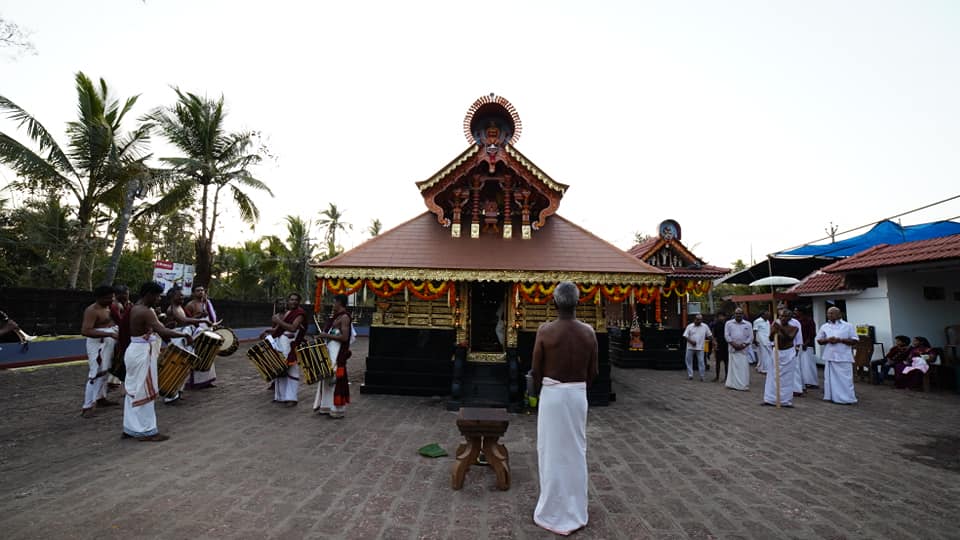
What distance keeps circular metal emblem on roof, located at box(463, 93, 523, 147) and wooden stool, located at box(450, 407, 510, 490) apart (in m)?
7.38

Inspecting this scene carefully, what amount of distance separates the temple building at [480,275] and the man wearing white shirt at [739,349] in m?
3.54

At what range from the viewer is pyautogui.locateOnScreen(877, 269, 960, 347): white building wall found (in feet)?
38.8

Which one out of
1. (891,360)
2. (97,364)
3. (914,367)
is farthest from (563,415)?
(891,360)

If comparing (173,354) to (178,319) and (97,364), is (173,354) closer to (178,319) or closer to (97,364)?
(178,319)

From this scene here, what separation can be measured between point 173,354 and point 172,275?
39.4 feet

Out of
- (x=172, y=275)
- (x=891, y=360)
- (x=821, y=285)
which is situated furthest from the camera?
(x=172, y=275)

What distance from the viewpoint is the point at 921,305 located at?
470 inches

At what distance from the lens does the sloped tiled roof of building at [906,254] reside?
949 cm

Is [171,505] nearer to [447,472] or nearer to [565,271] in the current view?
[447,472]

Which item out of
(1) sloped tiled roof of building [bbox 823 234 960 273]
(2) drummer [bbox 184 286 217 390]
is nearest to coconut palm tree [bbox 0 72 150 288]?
(2) drummer [bbox 184 286 217 390]

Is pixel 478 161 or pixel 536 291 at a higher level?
pixel 478 161

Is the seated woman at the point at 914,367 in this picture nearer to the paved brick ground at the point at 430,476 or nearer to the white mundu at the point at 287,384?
the paved brick ground at the point at 430,476

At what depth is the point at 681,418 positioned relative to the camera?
23.7ft

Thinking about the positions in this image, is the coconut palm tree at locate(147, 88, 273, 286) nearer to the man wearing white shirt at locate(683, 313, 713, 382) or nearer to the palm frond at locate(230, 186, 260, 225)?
the palm frond at locate(230, 186, 260, 225)
